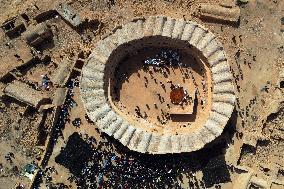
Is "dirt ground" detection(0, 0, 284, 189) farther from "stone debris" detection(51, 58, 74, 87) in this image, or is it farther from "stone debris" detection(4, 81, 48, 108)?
"stone debris" detection(4, 81, 48, 108)

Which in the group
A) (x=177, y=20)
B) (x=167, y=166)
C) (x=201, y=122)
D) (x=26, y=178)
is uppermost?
(x=177, y=20)

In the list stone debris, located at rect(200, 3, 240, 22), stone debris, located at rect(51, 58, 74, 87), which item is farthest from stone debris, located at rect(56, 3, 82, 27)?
stone debris, located at rect(200, 3, 240, 22)

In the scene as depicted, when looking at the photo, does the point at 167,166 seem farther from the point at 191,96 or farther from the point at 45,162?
the point at 45,162

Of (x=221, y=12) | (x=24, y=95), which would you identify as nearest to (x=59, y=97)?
(x=24, y=95)

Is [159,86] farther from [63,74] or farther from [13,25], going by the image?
[13,25]

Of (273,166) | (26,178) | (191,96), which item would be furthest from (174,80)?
(26,178)
